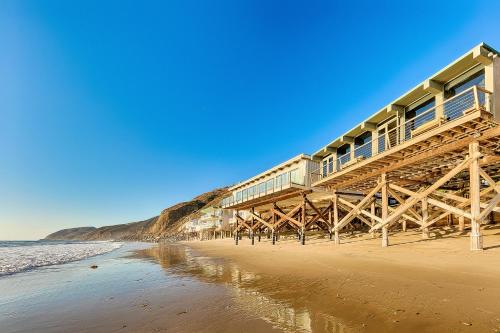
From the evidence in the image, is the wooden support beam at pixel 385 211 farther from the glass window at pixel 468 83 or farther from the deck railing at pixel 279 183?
the deck railing at pixel 279 183

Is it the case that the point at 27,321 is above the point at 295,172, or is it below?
below

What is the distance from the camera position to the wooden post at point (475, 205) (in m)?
9.05

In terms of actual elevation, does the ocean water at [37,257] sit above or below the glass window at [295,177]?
below

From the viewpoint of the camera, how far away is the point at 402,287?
19.7 ft

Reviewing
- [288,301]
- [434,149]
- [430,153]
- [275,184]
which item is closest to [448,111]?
[434,149]

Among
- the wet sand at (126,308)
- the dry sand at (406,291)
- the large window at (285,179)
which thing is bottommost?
the wet sand at (126,308)

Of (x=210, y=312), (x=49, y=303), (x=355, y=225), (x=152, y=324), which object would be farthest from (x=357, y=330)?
(x=355, y=225)

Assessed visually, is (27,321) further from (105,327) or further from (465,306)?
(465,306)

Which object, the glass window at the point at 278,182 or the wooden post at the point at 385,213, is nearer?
the wooden post at the point at 385,213

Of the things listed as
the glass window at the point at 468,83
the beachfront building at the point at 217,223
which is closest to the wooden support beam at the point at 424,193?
the glass window at the point at 468,83

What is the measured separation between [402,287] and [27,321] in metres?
7.70

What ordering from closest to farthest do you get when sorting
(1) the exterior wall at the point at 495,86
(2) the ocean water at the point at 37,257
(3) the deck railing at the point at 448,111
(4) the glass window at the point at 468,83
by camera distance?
1. (3) the deck railing at the point at 448,111
2. (1) the exterior wall at the point at 495,86
3. (4) the glass window at the point at 468,83
4. (2) the ocean water at the point at 37,257

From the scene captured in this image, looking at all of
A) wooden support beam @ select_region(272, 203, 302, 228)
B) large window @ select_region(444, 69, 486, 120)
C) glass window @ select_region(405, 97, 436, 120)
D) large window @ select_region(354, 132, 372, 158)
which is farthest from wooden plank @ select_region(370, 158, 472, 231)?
wooden support beam @ select_region(272, 203, 302, 228)

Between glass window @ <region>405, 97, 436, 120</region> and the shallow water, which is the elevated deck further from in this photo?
the shallow water
